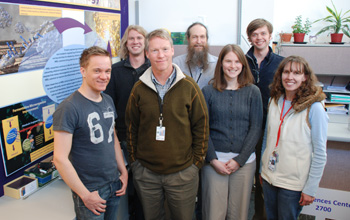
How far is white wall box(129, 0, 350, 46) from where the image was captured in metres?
3.93

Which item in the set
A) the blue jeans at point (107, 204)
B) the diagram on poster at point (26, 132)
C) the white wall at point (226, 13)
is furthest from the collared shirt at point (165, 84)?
the white wall at point (226, 13)

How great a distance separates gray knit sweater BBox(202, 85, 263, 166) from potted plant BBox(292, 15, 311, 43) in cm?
229

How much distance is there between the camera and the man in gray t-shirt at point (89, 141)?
135 cm

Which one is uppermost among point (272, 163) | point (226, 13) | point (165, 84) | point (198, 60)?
point (226, 13)

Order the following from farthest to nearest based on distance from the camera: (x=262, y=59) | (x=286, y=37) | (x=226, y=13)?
(x=226, y=13), (x=286, y=37), (x=262, y=59)

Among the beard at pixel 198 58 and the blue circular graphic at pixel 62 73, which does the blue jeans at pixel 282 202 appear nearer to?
the beard at pixel 198 58

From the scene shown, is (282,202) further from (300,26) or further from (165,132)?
(300,26)

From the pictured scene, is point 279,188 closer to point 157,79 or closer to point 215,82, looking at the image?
point 215,82

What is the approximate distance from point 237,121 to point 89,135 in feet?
3.19

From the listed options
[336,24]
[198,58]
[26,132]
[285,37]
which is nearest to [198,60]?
[198,58]

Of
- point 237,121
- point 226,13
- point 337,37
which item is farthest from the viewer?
point 226,13

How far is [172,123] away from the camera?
1.65 m

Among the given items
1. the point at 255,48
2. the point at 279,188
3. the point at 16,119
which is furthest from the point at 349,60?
the point at 16,119

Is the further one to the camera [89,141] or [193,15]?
[193,15]
